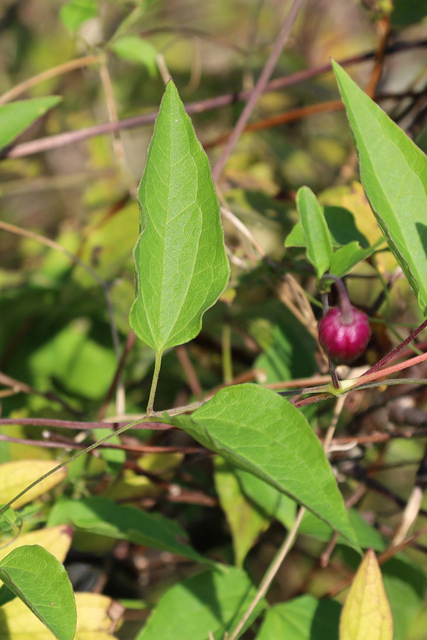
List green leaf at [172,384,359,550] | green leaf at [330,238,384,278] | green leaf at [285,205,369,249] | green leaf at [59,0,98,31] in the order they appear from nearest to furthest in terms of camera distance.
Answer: green leaf at [172,384,359,550], green leaf at [330,238,384,278], green leaf at [285,205,369,249], green leaf at [59,0,98,31]

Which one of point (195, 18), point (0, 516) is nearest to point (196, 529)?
point (0, 516)

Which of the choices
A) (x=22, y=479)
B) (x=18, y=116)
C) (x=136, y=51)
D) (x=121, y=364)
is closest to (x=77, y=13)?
(x=136, y=51)

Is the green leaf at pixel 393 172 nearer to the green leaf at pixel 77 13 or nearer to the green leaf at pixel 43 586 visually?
the green leaf at pixel 43 586

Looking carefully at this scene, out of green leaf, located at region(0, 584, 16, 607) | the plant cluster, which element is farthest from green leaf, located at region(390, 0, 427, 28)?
green leaf, located at region(0, 584, 16, 607)

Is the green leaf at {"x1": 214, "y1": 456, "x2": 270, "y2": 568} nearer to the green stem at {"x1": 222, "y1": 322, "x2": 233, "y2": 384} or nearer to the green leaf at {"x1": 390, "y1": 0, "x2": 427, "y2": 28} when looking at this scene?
the green stem at {"x1": 222, "y1": 322, "x2": 233, "y2": 384}

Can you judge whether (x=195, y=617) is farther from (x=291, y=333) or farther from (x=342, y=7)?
(x=342, y=7)
